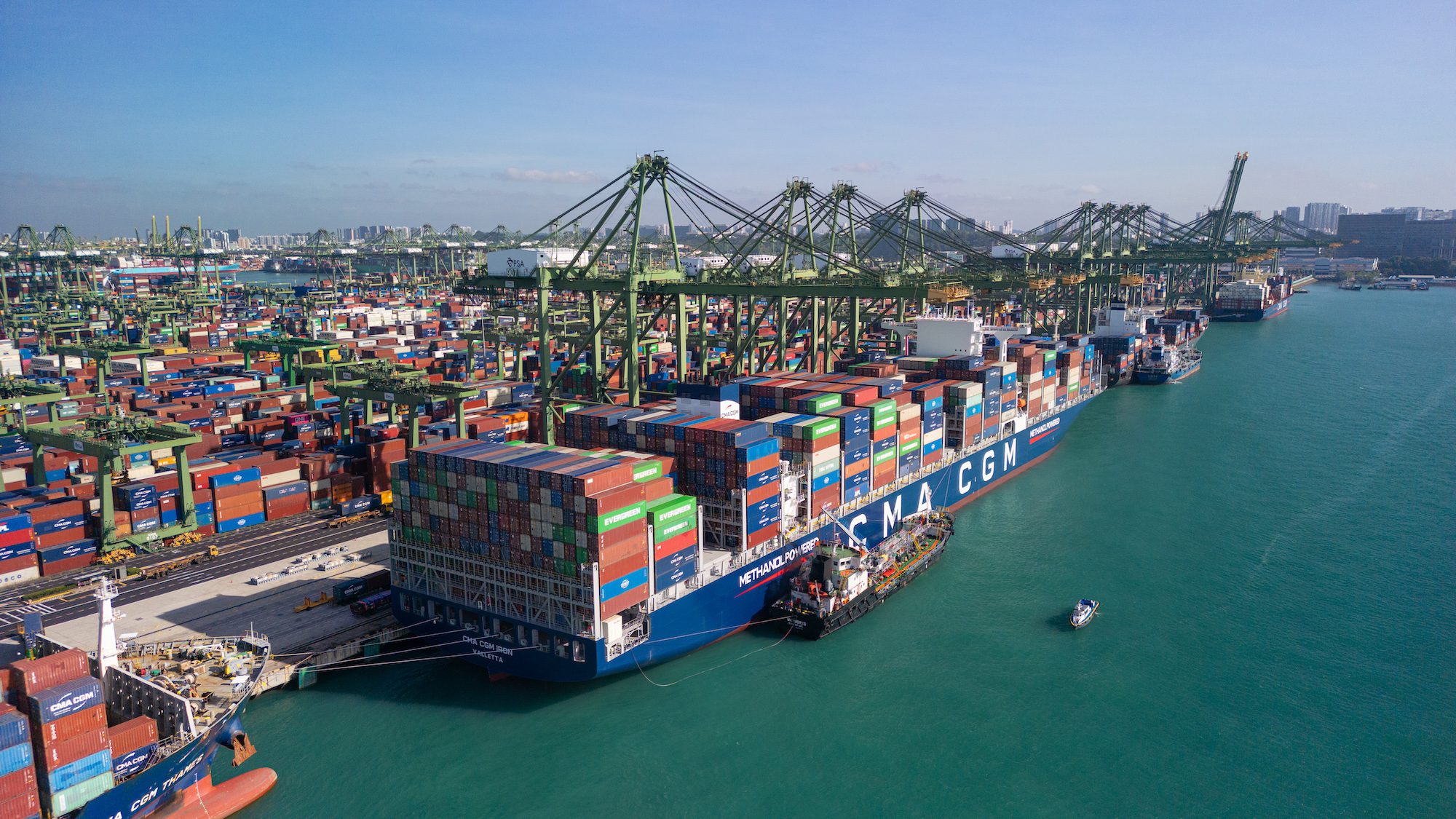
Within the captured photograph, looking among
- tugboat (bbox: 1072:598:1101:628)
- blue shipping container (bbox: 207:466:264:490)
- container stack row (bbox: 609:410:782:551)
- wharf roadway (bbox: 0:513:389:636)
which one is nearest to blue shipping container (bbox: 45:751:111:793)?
wharf roadway (bbox: 0:513:389:636)

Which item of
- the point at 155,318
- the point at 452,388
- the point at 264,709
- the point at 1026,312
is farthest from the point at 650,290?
the point at 155,318

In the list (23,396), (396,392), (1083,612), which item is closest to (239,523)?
(396,392)

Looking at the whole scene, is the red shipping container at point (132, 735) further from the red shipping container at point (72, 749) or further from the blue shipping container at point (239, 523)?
the blue shipping container at point (239, 523)

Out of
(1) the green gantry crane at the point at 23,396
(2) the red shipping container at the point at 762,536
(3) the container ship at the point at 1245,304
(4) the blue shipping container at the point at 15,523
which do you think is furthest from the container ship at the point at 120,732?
(3) the container ship at the point at 1245,304

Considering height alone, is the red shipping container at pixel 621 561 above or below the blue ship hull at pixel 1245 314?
below

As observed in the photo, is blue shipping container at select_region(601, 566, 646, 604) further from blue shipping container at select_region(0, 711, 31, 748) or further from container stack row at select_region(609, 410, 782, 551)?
blue shipping container at select_region(0, 711, 31, 748)

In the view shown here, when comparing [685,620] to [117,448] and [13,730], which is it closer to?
[13,730]

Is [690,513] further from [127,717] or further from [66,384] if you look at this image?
[66,384]
